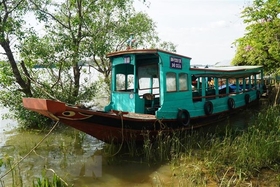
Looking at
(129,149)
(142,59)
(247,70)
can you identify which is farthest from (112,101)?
(247,70)

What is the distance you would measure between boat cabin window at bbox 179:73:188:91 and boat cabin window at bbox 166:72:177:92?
0.31m

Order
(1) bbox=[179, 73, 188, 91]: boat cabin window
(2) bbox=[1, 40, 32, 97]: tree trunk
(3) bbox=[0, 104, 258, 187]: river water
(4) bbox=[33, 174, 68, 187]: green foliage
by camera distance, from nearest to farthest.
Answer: (4) bbox=[33, 174, 68, 187]: green foliage, (3) bbox=[0, 104, 258, 187]: river water, (1) bbox=[179, 73, 188, 91]: boat cabin window, (2) bbox=[1, 40, 32, 97]: tree trunk

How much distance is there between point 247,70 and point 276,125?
4.68 meters

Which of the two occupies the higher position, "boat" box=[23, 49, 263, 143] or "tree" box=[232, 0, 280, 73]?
"tree" box=[232, 0, 280, 73]

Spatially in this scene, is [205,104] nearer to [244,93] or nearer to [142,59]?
[142,59]

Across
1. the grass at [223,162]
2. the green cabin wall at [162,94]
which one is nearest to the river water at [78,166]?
the grass at [223,162]

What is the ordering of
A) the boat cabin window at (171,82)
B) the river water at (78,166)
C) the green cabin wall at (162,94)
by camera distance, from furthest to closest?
the boat cabin window at (171,82) < the green cabin wall at (162,94) < the river water at (78,166)

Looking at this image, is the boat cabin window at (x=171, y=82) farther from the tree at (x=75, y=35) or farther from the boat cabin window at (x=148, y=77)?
the tree at (x=75, y=35)

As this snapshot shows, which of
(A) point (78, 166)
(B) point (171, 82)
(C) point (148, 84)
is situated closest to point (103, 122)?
(A) point (78, 166)

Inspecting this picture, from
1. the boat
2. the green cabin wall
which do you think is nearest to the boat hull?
Answer: the boat

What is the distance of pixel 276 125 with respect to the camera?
6.90 metres

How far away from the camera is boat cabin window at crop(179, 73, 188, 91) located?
7543 mm

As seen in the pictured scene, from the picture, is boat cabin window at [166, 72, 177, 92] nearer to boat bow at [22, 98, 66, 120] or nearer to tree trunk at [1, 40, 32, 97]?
boat bow at [22, 98, 66, 120]

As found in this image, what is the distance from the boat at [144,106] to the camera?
5539mm
